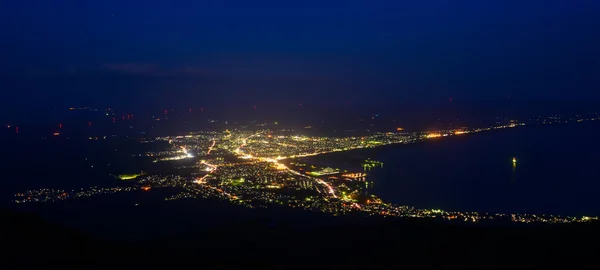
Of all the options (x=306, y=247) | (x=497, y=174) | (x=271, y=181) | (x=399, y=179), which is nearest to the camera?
(x=306, y=247)

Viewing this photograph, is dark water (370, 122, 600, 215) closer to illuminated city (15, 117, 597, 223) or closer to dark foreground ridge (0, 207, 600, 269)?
illuminated city (15, 117, 597, 223)

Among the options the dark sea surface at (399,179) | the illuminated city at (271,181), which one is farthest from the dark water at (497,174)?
the illuminated city at (271,181)

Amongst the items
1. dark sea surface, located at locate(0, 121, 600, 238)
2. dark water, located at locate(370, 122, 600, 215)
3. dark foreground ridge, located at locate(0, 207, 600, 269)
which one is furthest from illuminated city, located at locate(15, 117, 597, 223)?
dark foreground ridge, located at locate(0, 207, 600, 269)

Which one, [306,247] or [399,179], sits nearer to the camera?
[306,247]

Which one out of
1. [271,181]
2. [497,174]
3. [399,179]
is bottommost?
[497,174]

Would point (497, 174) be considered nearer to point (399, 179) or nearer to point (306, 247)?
point (399, 179)

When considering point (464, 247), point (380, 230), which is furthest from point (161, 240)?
point (464, 247)

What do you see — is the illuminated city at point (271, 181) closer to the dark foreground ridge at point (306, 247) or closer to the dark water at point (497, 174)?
the dark water at point (497, 174)

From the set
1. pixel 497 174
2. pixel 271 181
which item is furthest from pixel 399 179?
pixel 271 181
